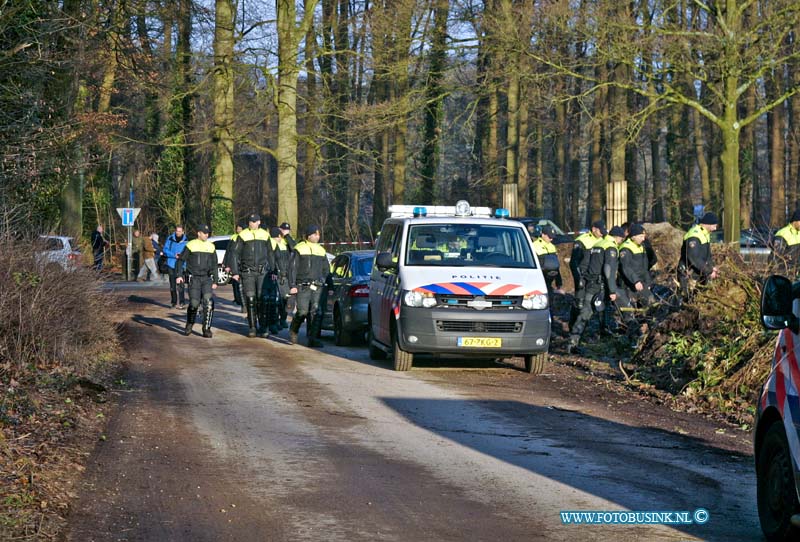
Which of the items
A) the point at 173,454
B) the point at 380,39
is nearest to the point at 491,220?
the point at 173,454

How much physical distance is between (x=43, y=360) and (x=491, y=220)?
6.05 m

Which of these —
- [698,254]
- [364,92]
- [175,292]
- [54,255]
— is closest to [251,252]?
[54,255]

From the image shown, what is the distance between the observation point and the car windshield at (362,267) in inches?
727

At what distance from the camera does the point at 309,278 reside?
18.0m

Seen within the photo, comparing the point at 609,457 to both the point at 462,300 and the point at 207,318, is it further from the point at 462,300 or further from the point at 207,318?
the point at 207,318

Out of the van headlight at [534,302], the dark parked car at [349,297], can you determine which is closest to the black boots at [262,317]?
the dark parked car at [349,297]

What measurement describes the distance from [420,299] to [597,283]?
440 cm

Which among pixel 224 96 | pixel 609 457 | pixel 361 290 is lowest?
pixel 609 457

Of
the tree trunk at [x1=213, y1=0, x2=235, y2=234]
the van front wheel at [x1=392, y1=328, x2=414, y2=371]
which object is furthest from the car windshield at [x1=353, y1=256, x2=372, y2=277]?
the tree trunk at [x1=213, y1=0, x2=235, y2=234]

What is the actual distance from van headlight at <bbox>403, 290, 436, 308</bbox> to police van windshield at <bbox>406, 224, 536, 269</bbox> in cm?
64

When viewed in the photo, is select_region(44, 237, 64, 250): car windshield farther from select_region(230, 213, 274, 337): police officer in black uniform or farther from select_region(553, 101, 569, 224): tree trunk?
select_region(553, 101, 569, 224): tree trunk

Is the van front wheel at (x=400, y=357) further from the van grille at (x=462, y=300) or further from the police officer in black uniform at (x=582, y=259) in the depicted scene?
the police officer in black uniform at (x=582, y=259)

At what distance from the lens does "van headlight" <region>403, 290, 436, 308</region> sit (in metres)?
14.1

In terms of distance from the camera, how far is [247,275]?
1916 centimetres
